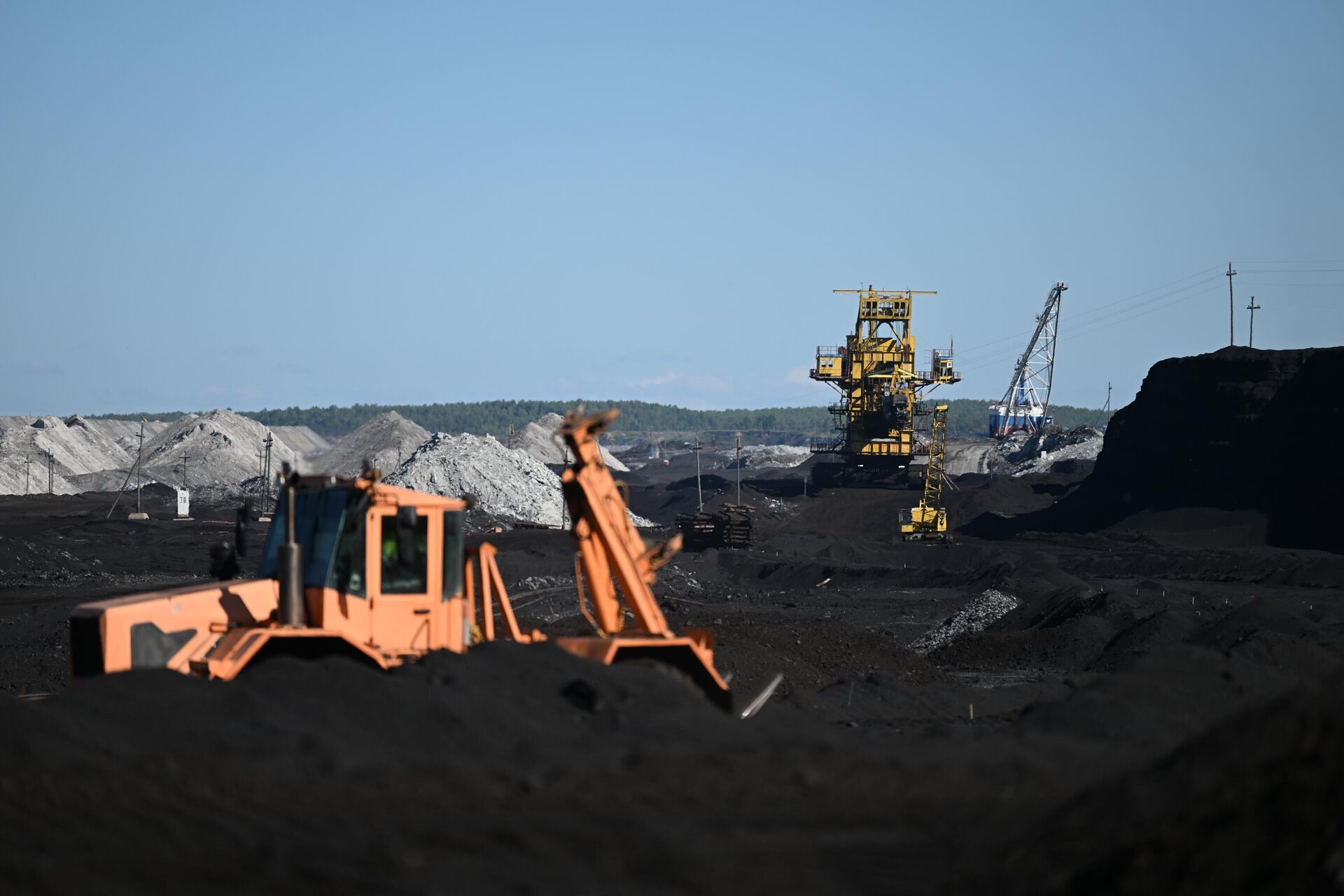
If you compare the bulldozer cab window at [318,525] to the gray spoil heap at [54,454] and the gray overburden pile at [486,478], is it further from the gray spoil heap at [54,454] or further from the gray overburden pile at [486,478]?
the gray spoil heap at [54,454]

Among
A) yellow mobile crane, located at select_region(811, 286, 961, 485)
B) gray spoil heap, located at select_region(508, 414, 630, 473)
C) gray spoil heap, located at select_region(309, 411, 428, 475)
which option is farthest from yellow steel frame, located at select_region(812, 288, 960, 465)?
gray spoil heap, located at select_region(508, 414, 630, 473)

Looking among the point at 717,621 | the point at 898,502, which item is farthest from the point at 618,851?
the point at 898,502

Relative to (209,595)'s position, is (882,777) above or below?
below

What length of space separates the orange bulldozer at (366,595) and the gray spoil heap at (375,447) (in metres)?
0.55

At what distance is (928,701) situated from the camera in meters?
18.2

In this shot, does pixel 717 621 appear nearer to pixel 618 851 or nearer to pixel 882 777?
pixel 882 777

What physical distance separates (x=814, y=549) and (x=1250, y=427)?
1688 cm

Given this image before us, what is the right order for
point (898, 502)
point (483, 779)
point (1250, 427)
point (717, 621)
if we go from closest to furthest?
point (483, 779) → point (717, 621) → point (1250, 427) → point (898, 502)

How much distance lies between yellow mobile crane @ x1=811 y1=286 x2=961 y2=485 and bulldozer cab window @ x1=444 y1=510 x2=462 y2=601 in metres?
60.4

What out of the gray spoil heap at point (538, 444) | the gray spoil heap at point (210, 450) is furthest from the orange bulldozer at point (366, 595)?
the gray spoil heap at point (538, 444)

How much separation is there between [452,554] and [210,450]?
121 meters

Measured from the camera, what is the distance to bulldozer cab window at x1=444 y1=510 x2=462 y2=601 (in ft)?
37.3

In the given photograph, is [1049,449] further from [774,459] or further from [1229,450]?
[1229,450]

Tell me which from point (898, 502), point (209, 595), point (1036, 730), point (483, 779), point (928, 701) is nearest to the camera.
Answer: point (483, 779)
